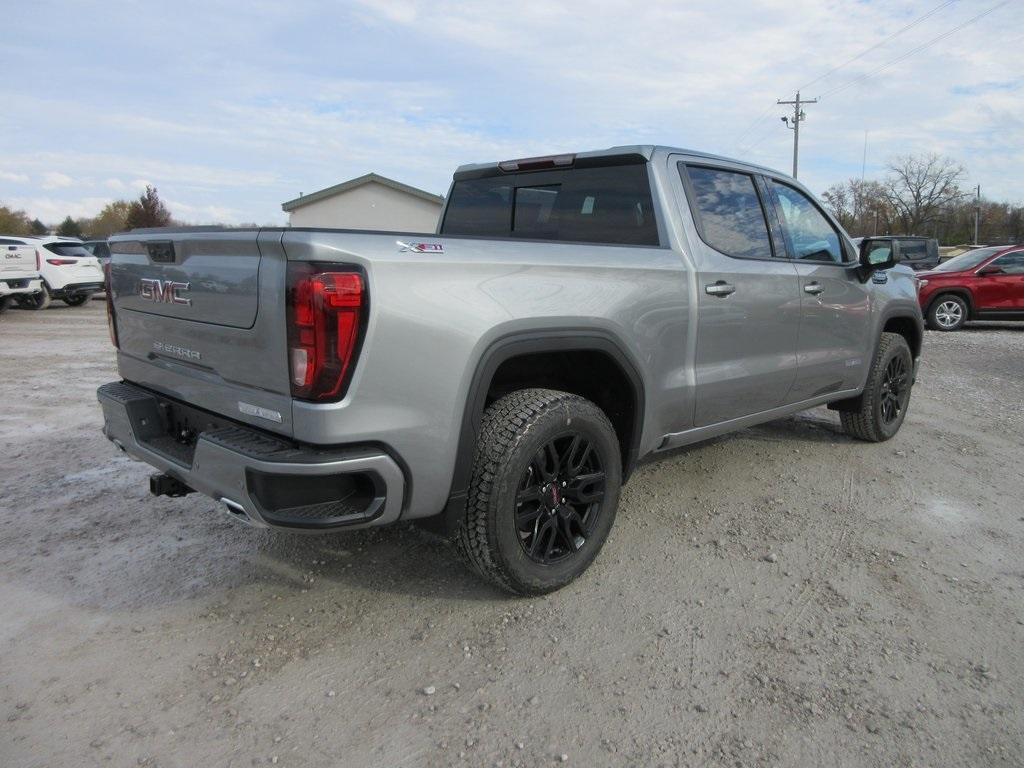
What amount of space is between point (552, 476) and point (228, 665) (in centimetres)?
137

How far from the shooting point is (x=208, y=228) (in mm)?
2754

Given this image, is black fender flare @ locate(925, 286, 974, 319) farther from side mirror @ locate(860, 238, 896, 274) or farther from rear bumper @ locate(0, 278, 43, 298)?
rear bumper @ locate(0, 278, 43, 298)

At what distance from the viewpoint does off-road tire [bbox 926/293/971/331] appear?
13180 millimetres

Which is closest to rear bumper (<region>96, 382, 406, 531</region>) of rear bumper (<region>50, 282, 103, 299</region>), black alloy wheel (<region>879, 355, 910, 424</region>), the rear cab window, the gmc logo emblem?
the gmc logo emblem

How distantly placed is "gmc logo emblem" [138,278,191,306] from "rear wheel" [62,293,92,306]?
1644 cm

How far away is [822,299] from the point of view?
441 cm

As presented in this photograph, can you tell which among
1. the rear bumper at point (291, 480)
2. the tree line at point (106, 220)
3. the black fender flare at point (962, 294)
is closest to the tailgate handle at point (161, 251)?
the rear bumper at point (291, 480)

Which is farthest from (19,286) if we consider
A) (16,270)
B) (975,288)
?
(975,288)

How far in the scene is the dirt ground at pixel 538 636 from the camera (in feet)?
7.33

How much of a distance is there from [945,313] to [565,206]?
12.2 metres

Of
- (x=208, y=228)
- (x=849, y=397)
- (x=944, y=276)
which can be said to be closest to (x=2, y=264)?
(x=208, y=228)

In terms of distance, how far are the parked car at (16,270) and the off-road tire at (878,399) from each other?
15.5 m

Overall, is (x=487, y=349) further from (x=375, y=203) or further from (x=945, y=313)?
(x=375, y=203)

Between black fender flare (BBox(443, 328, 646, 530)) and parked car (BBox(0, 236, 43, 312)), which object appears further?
parked car (BBox(0, 236, 43, 312))
